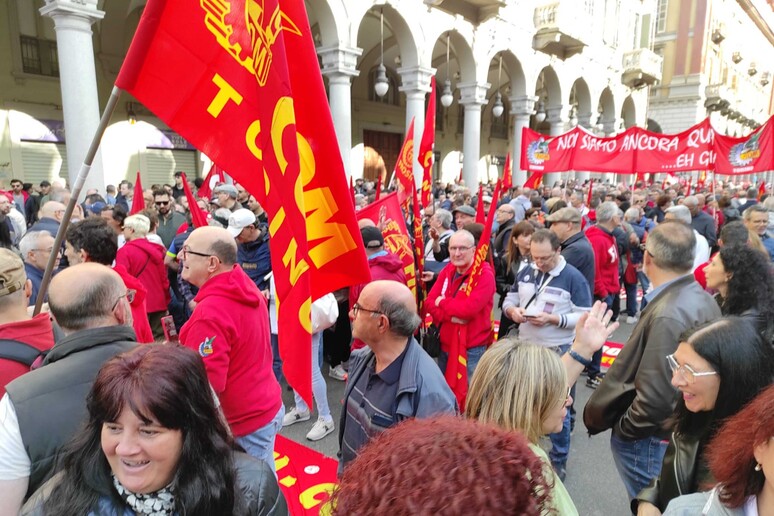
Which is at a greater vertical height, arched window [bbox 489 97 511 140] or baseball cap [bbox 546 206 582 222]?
arched window [bbox 489 97 511 140]

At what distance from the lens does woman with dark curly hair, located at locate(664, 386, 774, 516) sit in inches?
49.0

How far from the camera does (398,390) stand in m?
2.06

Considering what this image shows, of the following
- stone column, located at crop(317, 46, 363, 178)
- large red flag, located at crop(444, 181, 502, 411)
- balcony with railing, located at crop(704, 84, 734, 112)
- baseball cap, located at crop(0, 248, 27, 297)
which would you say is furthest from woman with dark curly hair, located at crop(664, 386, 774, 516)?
balcony with railing, located at crop(704, 84, 734, 112)

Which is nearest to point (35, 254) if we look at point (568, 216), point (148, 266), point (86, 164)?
point (148, 266)

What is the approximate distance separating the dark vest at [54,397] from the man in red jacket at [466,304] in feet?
7.89

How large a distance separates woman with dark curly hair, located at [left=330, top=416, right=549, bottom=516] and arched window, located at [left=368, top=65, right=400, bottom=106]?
2218 cm

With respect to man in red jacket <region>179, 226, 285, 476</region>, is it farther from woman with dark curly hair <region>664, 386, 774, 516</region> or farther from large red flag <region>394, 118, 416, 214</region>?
large red flag <region>394, 118, 416, 214</region>

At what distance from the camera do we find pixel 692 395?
1768 millimetres

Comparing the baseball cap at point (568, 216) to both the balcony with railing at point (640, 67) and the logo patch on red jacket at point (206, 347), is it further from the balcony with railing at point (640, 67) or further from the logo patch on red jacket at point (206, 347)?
the balcony with railing at point (640, 67)

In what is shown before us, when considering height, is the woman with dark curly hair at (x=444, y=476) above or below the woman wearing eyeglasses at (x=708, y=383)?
above

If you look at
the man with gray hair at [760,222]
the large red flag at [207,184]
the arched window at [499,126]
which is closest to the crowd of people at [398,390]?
the man with gray hair at [760,222]

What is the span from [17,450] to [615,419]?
2376mm

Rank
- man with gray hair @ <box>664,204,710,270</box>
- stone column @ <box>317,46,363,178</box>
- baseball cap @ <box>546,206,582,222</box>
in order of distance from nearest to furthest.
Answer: baseball cap @ <box>546,206,582,222</box>, man with gray hair @ <box>664,204,710,270</box>, stone column @ <box>317,46,363,178</box>

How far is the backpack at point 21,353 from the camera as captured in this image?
5.84ft
